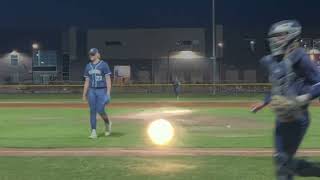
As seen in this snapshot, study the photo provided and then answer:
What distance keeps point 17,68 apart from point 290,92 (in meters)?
72.4

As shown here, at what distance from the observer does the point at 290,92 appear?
19.0ft

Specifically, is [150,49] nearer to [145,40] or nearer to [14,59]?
[145,40]

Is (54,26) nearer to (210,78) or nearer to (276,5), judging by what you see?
(210,78)

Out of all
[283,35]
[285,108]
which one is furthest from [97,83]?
[285,108]

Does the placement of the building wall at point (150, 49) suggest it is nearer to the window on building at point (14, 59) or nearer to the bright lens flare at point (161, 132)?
the window on building at point (14, 59)

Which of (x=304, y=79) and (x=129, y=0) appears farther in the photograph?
(x=129, y=0)

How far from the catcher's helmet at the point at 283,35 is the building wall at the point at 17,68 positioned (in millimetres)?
70313

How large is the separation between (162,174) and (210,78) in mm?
58975

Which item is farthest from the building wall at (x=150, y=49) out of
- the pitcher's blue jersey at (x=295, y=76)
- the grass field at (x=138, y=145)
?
the pitcher's blue jersey at (x=295, y=76)

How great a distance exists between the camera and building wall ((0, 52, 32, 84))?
75.1m

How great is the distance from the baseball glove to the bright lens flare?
7.41 m

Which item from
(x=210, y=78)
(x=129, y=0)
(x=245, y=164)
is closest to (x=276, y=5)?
(x=210, y=78)

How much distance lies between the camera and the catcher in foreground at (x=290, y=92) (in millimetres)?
5766

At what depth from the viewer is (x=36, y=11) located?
6419 cm
